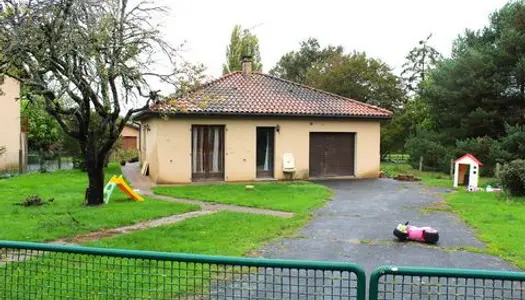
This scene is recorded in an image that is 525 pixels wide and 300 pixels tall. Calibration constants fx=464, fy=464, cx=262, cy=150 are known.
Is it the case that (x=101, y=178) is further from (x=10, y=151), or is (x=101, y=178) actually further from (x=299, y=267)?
(x=10, y=151)

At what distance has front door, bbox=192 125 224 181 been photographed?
60.9ft

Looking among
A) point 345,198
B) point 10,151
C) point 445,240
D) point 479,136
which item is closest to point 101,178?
point 345,198

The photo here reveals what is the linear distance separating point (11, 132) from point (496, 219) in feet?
76.0

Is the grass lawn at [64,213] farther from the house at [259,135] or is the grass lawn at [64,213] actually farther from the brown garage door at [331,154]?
the brown garage door at [331,154]

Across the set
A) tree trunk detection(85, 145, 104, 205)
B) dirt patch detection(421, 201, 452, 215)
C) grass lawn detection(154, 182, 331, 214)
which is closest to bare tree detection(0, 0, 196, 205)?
tree trunk detection(85, 145, 104, 205)

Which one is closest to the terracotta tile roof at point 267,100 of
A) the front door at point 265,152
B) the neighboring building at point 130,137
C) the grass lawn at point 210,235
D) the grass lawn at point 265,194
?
the front door at point 265,152

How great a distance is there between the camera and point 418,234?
822 centimetres

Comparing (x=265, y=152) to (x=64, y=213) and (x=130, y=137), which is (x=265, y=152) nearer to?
(x=64, y=213)

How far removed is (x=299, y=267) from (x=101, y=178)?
34.1ft

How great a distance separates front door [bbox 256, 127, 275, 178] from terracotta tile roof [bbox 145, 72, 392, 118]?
1091 mm

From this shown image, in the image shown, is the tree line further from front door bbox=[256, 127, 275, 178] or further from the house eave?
front door bbox=[256, 127, 275, 178]

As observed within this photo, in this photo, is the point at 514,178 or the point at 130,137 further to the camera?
the point at 130,137

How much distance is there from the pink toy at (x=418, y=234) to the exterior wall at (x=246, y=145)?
11.2 meters

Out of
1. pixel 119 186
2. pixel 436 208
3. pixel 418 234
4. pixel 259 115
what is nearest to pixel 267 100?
pixel 259 115
